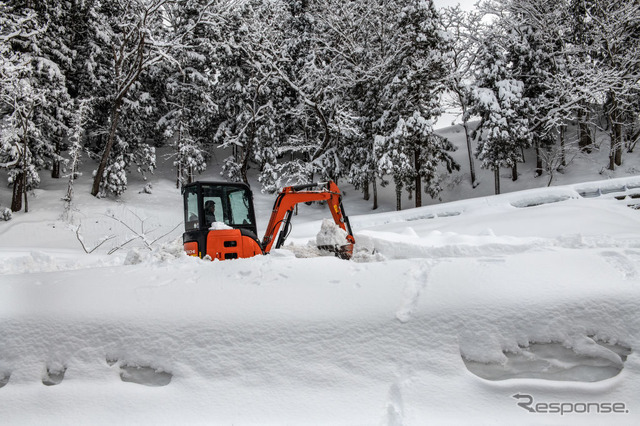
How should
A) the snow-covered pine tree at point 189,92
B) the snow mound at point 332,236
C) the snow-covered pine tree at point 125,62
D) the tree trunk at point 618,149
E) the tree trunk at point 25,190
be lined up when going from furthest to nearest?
the snow-covered pine tree at point 189,92 < the tree trunk at point 618,149 < the snow-covered pine tree at point 125,62 < the tree trunk at point 25,190 < the snow mound at point 332,236

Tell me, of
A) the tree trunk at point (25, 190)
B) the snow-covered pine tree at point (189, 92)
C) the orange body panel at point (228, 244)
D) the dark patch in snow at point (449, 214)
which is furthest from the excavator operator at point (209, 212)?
the snow-covered pine tree at point (189, 92)

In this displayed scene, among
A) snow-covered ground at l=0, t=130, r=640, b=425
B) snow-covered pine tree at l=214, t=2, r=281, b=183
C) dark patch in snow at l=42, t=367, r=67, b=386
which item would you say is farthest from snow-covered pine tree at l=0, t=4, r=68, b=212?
dark patch in snow at l=42, t=367, r=67, b=386

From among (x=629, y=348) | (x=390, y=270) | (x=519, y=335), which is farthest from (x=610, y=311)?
(x=390, y=270)

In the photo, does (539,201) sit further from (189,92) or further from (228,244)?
(189,92)

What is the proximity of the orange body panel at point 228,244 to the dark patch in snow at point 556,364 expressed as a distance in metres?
4.69

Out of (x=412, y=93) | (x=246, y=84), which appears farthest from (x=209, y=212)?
(x=246, y=84)

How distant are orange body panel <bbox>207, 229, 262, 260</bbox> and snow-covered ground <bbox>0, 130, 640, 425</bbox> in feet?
10.4

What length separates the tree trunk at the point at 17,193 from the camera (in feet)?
66.3

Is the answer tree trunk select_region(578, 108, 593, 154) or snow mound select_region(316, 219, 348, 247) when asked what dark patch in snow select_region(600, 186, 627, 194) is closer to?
snow mound select_region(316, 219, 348, 247)

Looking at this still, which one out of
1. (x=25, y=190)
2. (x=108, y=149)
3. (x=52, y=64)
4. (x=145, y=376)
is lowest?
(x=145, y=376)

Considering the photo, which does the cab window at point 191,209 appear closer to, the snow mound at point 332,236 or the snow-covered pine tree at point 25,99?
the snow mound at point 332,236

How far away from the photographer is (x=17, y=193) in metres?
20.3

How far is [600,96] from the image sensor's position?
19.5m

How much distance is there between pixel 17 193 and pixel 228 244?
19486 mm
